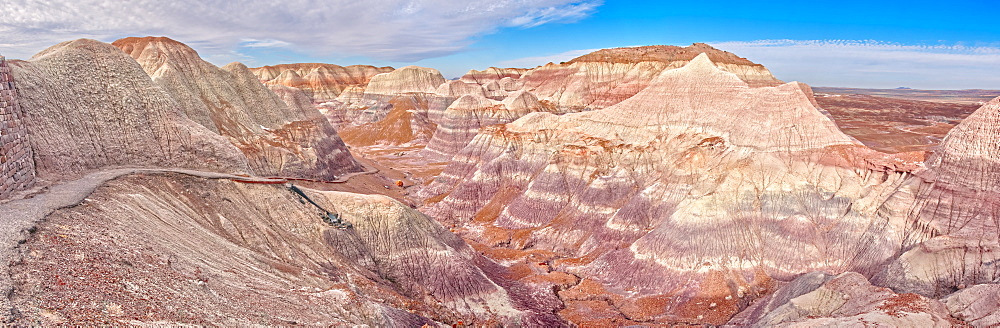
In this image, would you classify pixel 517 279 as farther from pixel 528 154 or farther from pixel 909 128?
pixel 909 128

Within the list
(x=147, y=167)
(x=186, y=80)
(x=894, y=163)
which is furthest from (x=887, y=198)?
(x=186, y=80)

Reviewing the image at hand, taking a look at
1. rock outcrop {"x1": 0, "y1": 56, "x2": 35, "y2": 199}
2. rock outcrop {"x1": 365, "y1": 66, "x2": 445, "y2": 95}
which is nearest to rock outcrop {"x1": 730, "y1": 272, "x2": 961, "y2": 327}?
rock outcrop {"x1": 0, "y1": 56, "x2": 35, "y2": 199}

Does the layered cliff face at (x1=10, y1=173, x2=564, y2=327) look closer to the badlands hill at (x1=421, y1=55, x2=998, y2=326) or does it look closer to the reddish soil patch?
the badlands hill at (x1=421, y1=55, x2=998, y2=326)

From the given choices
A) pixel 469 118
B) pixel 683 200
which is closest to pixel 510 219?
pixel 683 200

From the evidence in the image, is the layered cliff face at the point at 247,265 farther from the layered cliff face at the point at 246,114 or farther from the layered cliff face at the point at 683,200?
the layered cliff face at the point at 246,114

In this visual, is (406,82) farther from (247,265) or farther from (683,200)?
(247,265)

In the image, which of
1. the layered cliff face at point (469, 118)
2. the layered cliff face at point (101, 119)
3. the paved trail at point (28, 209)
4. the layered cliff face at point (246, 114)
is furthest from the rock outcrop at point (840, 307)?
the layered cliff face at point (469, 118)

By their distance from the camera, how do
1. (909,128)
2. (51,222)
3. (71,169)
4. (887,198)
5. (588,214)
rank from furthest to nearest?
1. (909,128)
2. (588,214)
3. (887,198)
4. (71,169)
5. (51,222)
